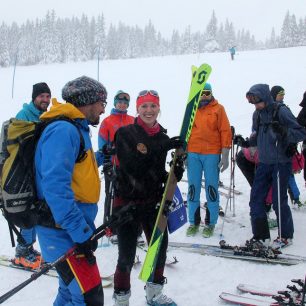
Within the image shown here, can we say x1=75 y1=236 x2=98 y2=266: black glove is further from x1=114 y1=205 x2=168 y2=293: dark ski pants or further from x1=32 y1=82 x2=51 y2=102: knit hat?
x1=32 y1=82 x2=51 y2=102: knit hat

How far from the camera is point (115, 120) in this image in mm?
5793

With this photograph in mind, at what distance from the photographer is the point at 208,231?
5.79 m

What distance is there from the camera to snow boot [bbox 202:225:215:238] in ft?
18.8

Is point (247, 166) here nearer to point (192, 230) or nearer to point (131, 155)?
point (192, 230)

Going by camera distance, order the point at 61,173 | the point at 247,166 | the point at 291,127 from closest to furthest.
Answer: the point at 61,173 → the point at 291,127 → the point at 247,166

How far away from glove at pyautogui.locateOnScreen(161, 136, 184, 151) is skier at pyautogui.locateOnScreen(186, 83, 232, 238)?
182 centimetres

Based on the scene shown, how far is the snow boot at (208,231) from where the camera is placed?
5.73m

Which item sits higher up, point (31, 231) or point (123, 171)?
point (123, 171)

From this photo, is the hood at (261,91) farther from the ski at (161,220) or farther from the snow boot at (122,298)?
the snow boot at (122,298)

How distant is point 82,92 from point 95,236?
1026 mm

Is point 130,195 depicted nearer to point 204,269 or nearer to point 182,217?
point 182,217

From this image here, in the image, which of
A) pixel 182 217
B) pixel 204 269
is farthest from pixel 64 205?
pixel 204 269

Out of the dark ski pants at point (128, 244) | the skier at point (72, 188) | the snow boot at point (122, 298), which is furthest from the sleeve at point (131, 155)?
the snow boot at point (122, 298)

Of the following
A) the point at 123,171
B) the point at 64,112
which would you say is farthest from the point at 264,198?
the point at 64,112
